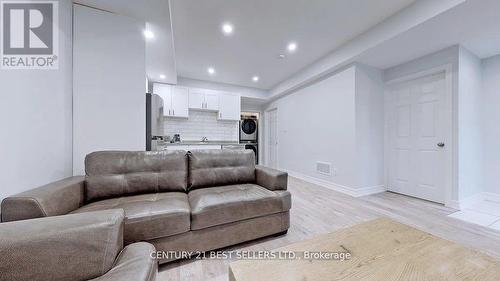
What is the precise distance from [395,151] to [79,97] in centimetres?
471

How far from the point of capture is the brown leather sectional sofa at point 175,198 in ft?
4.17

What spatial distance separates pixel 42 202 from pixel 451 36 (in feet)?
14.1

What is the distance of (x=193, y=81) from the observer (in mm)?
4855

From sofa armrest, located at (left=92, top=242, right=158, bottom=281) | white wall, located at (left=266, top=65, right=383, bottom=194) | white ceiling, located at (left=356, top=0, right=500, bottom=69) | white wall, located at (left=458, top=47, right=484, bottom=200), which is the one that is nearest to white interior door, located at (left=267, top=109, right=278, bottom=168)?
white wall, located at (left=266, top=65, right=383, bottom=194)

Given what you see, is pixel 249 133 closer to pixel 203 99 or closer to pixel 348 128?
pixel 203 99

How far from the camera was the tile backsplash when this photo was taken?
4.89m

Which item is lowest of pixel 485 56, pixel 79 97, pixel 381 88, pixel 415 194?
pixel 415 194

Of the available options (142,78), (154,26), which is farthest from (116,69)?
(154,26)

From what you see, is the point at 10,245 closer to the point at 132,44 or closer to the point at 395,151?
the point at 132,44

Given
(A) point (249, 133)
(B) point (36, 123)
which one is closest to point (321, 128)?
(A) point (249, 133)

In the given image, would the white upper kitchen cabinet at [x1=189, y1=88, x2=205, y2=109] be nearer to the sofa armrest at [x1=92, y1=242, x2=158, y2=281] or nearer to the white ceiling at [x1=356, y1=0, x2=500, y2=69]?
the white ceiling at [x1=356, y1=0, x2=500, y2=69]

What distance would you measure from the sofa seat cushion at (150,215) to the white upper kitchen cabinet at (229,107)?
370 cm

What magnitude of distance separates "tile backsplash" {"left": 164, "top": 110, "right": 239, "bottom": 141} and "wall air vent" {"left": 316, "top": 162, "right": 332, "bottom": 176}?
254 cm

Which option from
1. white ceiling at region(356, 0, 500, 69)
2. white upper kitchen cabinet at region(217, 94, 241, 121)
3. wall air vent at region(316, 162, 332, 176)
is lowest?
→ wall air vent at region(316, 162, 332, 176)
